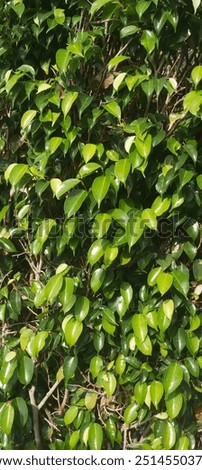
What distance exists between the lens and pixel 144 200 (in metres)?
1.82

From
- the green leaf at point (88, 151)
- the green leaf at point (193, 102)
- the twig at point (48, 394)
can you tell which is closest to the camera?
the green leaf at point (193, 102)

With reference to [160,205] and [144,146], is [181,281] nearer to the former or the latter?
[160,205]

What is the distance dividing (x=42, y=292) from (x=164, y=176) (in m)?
0.61

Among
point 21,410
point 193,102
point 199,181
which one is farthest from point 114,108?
point 21,410

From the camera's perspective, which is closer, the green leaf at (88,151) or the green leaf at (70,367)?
the green leaf at (88,151)

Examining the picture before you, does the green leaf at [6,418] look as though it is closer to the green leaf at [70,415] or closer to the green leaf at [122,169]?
the green leaf at [70,415]

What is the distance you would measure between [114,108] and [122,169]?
0.21 m

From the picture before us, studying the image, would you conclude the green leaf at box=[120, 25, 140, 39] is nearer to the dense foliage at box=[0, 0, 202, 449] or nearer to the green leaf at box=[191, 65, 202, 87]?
the dense foliage at box=[0, 0, 202, 449]

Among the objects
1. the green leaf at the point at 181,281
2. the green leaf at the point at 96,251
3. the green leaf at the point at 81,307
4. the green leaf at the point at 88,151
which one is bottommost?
the green leaf at the point at 81,307

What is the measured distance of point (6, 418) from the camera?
1.82 meters

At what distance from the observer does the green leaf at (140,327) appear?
1.72m

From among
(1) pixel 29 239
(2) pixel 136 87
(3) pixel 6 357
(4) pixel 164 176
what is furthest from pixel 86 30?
(3) pixel 6 357

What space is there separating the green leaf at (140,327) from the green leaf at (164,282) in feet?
0.49

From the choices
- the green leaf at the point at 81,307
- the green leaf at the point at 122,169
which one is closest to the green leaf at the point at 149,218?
the green leaf at the point at 122,169
